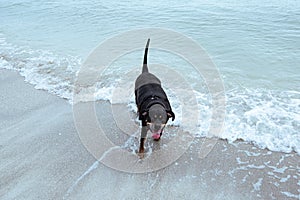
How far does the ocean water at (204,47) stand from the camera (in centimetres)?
438

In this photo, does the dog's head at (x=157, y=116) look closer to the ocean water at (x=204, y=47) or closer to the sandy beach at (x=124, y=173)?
the sandy beach at (x=124, y=173)

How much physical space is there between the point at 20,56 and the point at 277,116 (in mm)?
6507

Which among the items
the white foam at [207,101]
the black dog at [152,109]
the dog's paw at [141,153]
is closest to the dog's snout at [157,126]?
the black dog at [152,109]

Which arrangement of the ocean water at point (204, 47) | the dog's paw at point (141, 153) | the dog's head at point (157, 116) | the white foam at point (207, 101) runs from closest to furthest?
the dog's head at point (157, 116) < the dog's paw at point (141, 153) < the white foam at point (207, 101) < the ocean water at point (204, 47)

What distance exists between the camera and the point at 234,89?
17.4 feet

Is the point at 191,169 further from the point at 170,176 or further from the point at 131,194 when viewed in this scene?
the point at 131,194

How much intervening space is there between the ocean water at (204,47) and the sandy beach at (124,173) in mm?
411

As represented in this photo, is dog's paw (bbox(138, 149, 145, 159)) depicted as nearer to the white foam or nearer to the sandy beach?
the sandy beach

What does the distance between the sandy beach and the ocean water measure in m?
0.41

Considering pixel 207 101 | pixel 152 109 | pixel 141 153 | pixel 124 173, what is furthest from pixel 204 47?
pixel 124 173

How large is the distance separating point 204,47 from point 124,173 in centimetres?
541

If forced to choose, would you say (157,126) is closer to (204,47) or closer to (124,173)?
(124,173)

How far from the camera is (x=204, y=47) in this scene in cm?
765

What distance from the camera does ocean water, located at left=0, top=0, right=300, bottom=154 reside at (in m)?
4.38
